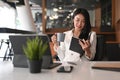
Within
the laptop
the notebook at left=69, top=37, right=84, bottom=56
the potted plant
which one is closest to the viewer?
the potted plant

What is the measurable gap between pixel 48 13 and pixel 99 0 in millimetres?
1423

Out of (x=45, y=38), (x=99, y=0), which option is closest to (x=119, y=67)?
(x=45, y=38)

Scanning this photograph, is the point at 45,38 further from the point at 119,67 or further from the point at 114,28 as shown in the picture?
the point at 114,28

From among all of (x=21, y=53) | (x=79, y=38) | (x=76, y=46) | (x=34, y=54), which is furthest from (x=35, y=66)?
(x=79, y=38)

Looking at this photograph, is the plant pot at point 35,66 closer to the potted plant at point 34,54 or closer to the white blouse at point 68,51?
the potted plant at point 34,54

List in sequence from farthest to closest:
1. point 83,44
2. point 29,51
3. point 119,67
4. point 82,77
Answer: point 83,44, point 119,67, point 29,51, point 82,77

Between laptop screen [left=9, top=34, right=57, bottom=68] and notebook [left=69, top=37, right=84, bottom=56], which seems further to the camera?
notebook [left=69, top=37, right=84, bottom=56]

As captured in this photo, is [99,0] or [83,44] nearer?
[83,44]

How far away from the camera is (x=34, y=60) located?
1504 mm

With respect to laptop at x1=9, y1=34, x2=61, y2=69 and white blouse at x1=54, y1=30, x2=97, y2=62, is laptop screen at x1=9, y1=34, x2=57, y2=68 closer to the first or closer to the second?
laptop at x1=9, y1=34, x2=61, y2=69

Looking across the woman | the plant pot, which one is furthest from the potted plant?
the woman

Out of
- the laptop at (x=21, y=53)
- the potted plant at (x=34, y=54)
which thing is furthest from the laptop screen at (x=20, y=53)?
the potted plant at (x=34, y=54)

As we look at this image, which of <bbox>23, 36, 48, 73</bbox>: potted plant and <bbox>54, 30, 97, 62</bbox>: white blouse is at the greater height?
<bbox>23, 36, 48, 73</bbox>: potted plant

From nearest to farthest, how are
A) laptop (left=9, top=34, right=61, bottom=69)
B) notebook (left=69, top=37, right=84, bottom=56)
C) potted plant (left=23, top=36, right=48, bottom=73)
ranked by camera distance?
potted plant (left=23, top=36, right=48, bottom=73), laptop (left=9, top=34, right=61, bottom=69), notebook (left=69, top=37, right=84, bottom=56)
